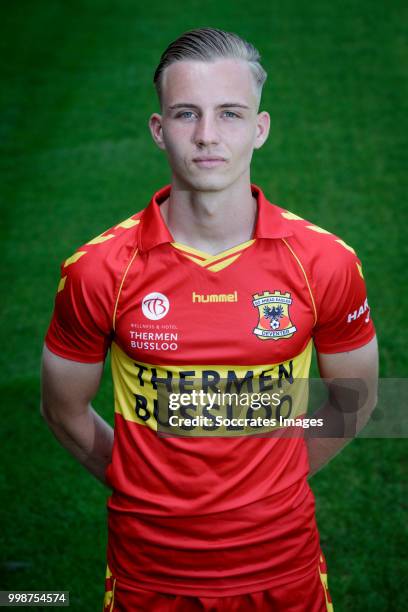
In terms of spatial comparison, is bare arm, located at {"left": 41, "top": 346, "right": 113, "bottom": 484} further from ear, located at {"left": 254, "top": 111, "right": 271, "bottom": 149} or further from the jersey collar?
ear, located at {"left": 254, "top": 111, "right": 271, "bottom": 149}

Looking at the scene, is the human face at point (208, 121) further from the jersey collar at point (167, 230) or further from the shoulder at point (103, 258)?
the shoulder at point (103, 258)

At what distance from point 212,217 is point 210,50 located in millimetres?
473

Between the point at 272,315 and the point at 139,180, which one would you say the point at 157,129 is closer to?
the point at 272,315

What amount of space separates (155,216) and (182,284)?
0.24 metres

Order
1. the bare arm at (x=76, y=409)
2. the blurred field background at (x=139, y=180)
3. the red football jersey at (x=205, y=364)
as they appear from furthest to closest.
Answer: the blurred field background at (x=139, y=180)
the bare arm at (x=76, y=409)
the red football jersey at (x=205, y=364)

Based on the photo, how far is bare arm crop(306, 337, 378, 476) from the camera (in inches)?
112

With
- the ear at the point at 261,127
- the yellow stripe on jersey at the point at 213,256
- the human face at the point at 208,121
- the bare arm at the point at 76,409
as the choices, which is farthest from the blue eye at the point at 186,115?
the bare arm at the point at 76,409

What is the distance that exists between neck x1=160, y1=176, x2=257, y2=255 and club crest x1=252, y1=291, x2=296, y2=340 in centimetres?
19

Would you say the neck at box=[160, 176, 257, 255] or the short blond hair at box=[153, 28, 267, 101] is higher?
the short blond hair at box=[153, 28, 267, 101]

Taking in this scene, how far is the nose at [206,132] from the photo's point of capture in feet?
8.20

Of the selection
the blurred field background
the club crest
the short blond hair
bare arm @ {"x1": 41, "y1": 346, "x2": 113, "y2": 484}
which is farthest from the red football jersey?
the blurred field background

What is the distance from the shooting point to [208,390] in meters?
2.63

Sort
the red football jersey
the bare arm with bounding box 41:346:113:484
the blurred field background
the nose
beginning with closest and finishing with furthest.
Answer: the nose
the red football jersey
the bare arm with bounding box 41:346:113:484
the blurred field background

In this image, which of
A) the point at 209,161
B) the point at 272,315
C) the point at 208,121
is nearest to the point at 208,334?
the point at 272,315
